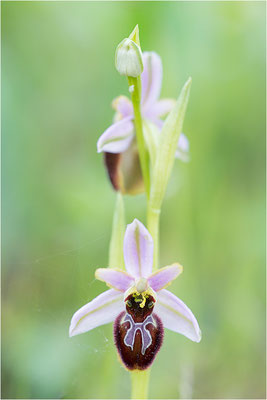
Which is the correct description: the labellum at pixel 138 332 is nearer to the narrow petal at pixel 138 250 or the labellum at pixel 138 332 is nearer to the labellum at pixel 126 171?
the narrow petal at pixel 138 250

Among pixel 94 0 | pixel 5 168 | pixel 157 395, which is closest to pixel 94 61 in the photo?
pixel 94 0

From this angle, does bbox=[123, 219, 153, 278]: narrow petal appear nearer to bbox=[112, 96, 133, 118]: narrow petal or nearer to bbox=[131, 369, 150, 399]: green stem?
bbox=[131, 369, 150, 399]: green stem

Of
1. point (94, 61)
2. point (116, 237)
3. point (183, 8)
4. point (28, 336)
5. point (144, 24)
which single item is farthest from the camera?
point (94, 61)

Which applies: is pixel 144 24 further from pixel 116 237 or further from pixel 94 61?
pixel 116 237

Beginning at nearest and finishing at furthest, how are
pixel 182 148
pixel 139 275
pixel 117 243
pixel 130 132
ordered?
pixel 139 275 → pixel 117 243 → pixel 130 132 → pixel 182 148

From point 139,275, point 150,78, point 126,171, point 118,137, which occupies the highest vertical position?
point 150,78

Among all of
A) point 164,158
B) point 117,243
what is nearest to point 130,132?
point 164,158

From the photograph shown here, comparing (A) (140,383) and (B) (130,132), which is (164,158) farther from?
(A) (140,383)
